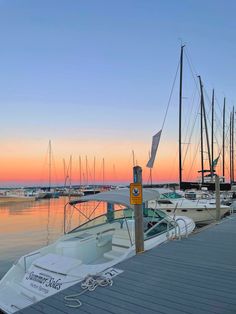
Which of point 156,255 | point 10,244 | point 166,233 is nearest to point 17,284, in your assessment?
point 156,255

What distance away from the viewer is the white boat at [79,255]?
5.81 m

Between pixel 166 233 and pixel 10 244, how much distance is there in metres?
9.01

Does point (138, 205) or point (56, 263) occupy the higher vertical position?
point (138, 205)

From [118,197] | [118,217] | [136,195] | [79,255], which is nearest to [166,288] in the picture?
[136,195]

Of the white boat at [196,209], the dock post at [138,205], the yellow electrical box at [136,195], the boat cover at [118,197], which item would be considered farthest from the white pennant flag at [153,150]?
the white boat at [196,209]

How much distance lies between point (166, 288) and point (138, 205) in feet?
8.74

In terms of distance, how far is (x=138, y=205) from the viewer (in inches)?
276

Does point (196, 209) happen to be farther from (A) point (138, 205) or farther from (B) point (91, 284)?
(B) point (91, 284)

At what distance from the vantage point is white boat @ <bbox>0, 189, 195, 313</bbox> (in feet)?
19.1

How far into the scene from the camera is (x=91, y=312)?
3738 mm

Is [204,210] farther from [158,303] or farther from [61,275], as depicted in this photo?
[158,303]

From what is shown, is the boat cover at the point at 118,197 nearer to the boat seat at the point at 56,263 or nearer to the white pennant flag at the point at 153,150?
the boat seat at the point at 56,263

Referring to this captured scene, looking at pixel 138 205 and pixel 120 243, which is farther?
pixel 120 243

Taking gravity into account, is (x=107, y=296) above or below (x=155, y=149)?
below
